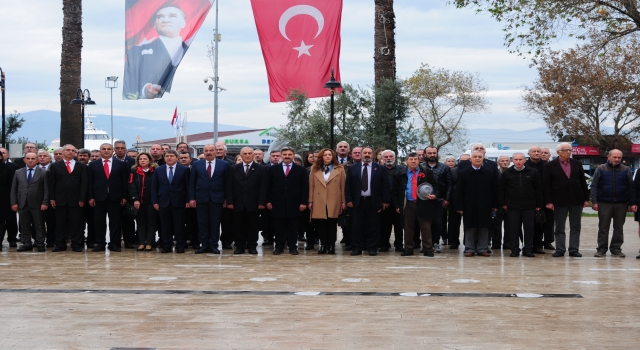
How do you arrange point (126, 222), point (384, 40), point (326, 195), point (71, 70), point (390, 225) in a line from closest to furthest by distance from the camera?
point (326, 195) → point (390, 225) → point (126, 222) → point (384, 40) → point (71, 70)

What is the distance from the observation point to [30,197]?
597 inches

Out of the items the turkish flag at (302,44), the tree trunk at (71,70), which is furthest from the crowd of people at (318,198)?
the tree trunk at (71,70)

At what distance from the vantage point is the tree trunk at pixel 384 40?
2162 centimetres

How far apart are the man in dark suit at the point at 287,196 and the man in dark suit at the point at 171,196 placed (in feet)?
5.16

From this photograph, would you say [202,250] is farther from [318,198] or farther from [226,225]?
[318,198]

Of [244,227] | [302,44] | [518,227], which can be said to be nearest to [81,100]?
[302,44]

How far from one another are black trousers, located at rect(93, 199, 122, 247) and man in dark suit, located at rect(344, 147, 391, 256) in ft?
14.0

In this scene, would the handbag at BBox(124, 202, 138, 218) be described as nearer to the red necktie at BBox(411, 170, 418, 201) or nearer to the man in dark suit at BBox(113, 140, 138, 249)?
the man in dark suit at BBox(113, 140, 138, 249)

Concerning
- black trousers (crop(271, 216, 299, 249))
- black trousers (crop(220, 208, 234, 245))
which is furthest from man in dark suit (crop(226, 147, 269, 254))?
black trousers (crop(220, 208, 234, 245))

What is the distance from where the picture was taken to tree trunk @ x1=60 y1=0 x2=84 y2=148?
23.2 m

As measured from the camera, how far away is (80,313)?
8516 millimetres

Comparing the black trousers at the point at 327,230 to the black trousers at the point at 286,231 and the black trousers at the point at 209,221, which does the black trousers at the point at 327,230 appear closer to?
the black trousers at the point at 286,231

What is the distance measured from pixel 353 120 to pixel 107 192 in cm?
1040

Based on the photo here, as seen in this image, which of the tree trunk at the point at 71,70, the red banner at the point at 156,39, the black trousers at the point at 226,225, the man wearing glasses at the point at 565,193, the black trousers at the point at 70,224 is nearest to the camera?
the man wearing glasses at the point at 565,193
